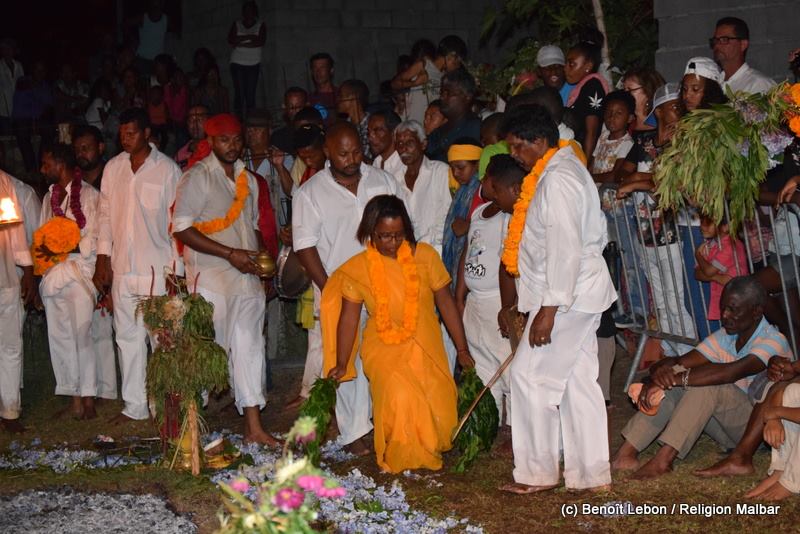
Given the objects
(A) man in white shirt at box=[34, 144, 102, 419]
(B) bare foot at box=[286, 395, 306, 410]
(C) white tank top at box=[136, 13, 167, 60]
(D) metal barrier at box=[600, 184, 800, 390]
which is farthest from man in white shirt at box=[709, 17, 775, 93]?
(C) white tank top at box=[136, 13, 167, 60]

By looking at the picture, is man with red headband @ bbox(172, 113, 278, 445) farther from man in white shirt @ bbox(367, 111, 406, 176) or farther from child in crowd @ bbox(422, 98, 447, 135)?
child in crowd @ bbox(422, 98, 447, 135)

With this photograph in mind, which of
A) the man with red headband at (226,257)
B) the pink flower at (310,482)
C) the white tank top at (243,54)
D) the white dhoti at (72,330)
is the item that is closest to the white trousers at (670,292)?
the man with red headband at (226,257)

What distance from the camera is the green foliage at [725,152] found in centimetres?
680

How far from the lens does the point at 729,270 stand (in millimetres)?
7980

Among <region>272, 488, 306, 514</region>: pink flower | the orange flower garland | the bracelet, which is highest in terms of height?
the orange flower garland

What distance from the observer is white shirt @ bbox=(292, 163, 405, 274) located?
8742 millimetres

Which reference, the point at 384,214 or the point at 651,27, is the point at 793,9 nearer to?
the point at 651,27

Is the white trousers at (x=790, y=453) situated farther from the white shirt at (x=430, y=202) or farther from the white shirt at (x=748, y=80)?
the white shirt at (x=430, y=202)

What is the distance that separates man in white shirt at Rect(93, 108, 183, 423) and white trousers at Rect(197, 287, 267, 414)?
1004mm

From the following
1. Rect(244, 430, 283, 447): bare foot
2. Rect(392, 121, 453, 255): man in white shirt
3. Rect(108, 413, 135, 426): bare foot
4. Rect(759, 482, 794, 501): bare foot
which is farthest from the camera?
Rect(108, 413, 135, 426): bare foot

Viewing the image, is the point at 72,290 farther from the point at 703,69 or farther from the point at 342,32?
the point at 342,32

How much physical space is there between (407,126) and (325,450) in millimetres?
2737

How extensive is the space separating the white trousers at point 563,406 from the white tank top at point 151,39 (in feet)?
42.6

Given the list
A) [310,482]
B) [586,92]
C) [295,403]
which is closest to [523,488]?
[295,403]
